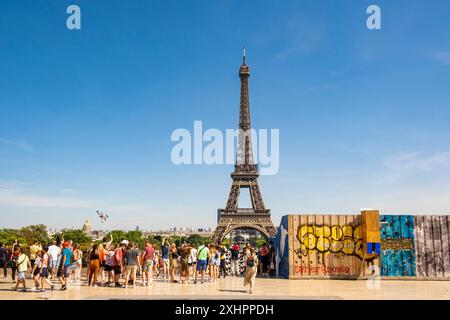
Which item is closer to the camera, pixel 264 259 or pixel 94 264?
pixel 94 264

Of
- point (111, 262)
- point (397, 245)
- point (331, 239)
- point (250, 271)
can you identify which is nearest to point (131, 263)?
point (111, 262)

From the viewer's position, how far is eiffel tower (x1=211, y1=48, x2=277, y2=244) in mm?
68750

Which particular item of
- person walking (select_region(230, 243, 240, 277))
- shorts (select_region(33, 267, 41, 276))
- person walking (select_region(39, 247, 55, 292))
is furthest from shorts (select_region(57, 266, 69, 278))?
person walking (select_region(230, 243, 240, 277))

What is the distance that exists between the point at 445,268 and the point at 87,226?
15843 centimetres

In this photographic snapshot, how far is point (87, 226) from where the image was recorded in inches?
6196

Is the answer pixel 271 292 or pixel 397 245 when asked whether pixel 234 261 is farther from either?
pixel 397 245

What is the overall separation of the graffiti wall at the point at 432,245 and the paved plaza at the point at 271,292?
1.29m

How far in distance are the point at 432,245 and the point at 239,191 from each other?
2250 inches

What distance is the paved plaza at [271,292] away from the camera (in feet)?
37.1

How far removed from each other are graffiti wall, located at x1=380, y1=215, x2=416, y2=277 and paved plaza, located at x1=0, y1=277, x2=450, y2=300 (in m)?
1.29

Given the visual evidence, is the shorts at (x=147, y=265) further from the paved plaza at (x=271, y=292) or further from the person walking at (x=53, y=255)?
the person walking at (x=53, y=255)

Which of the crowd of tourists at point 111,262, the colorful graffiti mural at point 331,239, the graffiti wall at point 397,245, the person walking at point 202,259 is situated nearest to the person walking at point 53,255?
the crowd of tourists at point 111,262

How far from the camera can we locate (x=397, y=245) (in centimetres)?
1669
